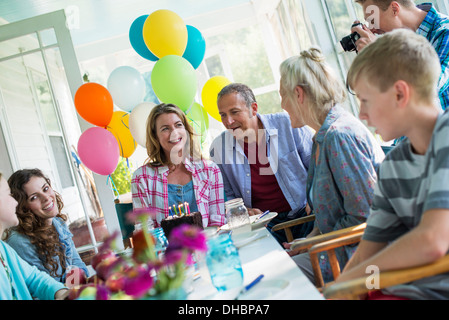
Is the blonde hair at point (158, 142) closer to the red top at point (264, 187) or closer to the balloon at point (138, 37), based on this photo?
the red top at point (264, 187)

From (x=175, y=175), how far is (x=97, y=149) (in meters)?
0.84

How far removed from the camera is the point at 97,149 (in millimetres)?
2832

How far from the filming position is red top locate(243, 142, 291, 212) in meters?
2.33

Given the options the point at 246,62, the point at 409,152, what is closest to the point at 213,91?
the point at 409,152

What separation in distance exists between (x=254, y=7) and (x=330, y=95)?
586 centimetres

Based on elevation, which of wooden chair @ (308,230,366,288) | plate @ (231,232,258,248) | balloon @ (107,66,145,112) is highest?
balloon @ (107,66,145,112)

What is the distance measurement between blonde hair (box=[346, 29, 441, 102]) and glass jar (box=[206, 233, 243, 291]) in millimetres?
527

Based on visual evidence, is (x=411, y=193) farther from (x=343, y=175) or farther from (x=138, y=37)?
(x=138, y=37)

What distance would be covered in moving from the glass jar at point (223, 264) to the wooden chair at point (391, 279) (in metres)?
0.23

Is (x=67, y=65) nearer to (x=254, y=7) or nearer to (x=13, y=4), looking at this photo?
(x=13, y=4)

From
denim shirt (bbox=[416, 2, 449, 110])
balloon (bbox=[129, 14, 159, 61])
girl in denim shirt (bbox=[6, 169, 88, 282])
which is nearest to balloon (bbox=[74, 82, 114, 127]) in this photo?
balloon (bbox=[129, 14, 159, 61])

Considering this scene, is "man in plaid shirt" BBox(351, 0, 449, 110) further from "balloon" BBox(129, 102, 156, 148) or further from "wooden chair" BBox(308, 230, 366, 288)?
"balloon" BBox(129, 102, 156, 148)

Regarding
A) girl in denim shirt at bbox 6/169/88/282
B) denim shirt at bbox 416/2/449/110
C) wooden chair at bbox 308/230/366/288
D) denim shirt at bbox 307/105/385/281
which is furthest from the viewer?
girl in denim shirt at bbox 6/169/88/282
